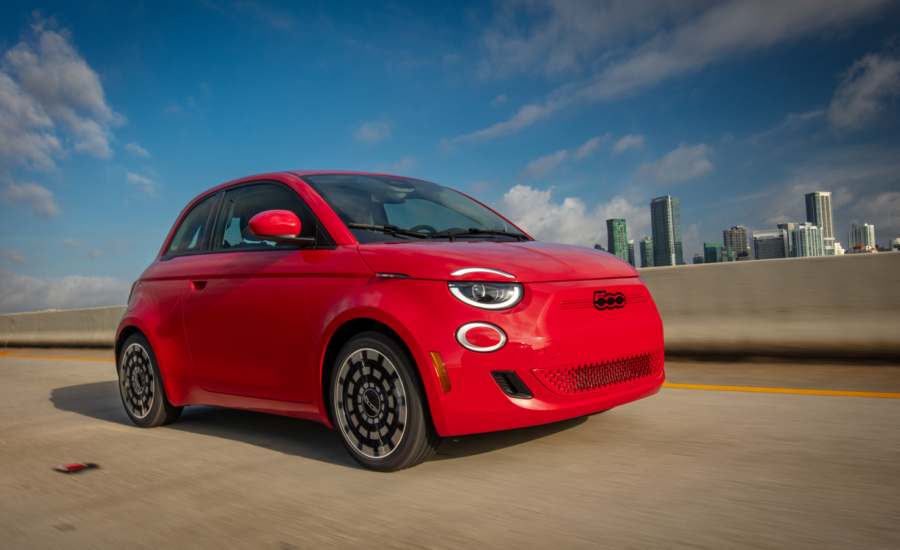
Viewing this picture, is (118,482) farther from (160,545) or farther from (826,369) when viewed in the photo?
(826,369)

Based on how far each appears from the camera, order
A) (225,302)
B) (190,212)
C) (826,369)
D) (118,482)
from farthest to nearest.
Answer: (826,369)
(190,212)
(225,302)
(118,482)

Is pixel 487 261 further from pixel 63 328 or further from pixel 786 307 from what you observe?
pixel 63 328

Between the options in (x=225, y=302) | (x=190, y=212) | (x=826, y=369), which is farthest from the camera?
(x=826, y=369)

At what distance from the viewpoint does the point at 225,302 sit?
4434 millimetres

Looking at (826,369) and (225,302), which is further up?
(225,302)

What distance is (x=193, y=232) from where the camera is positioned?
5.23 metres

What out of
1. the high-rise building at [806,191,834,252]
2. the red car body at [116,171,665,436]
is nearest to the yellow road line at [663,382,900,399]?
the red car body at [116,171,665,436]

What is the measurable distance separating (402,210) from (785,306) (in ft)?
13.3

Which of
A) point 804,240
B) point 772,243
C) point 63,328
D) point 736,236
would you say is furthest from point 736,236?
point 63,328

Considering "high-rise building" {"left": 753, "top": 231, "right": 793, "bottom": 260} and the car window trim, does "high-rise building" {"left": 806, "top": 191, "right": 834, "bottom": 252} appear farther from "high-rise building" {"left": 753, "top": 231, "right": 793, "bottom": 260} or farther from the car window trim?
the car window trim

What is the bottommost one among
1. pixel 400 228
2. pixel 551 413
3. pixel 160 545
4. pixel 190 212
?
pixel 160 545

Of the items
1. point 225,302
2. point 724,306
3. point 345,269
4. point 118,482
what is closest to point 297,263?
point 345,269

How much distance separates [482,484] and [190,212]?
3491 mm

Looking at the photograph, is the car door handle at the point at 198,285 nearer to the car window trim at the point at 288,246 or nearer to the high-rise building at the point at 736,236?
the car window trim at the point at 288,246
